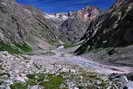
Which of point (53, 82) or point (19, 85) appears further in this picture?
point (53, 82)

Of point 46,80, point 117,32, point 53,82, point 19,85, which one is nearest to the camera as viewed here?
point 19,85

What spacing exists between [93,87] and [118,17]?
12233 cm

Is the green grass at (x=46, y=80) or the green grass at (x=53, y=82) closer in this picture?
the green grass at (x=53, y=82)

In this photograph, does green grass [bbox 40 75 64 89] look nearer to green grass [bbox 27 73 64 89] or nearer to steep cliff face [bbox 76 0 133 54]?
green grass [bbox 27 73 64 89]

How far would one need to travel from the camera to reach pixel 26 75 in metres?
36.9

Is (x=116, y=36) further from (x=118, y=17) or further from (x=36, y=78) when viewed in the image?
(x=36, y=78)

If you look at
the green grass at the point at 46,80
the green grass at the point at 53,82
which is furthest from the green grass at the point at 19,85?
the green grass at the point at 53,82

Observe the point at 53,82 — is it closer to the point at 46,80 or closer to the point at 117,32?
the point at 46,80

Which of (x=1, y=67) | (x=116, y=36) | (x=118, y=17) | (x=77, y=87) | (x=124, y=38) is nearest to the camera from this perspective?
(x=77, y=87)

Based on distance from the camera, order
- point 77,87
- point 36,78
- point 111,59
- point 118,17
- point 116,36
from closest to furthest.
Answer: point 77,87, point 36,78, point 111,59, point 116,36, point 118,17

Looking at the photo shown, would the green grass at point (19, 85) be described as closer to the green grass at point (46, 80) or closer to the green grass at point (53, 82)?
the green grass at point (46, 80)

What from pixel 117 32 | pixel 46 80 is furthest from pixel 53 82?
pixel 117 32

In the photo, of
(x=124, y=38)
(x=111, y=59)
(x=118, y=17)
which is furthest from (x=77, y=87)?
(x=118, y=17)

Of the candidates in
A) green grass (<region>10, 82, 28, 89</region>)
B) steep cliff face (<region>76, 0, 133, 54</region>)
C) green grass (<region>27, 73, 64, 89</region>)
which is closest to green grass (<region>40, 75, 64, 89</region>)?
green grass (<region>27, 73, 64, 89</region>)
